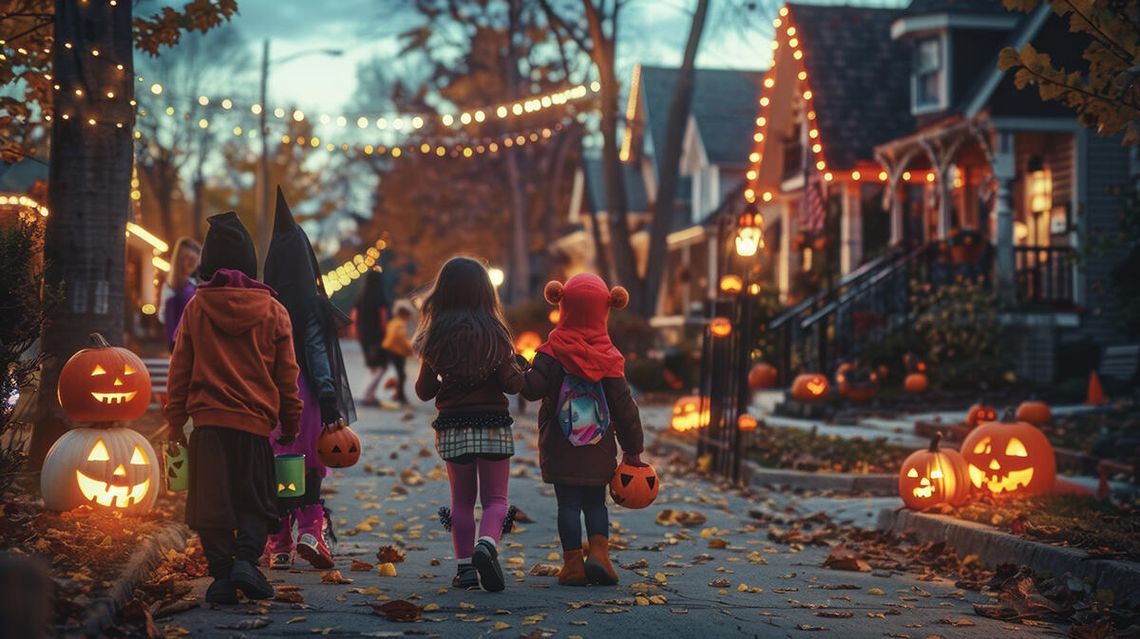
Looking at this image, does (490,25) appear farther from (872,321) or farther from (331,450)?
(331,450)

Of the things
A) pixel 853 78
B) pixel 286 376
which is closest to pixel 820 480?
pixel 286 376

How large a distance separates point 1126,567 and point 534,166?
1761 inches

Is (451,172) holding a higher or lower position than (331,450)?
higher

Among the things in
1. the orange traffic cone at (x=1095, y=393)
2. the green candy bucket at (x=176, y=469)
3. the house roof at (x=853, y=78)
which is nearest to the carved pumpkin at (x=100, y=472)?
the green candy bucket at (x=176, y=469)

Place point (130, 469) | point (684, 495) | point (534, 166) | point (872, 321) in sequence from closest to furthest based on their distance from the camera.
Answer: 1. point (130, 469)
2. point (684, 495)
3. point (872, 321)
4. point (534, 166)

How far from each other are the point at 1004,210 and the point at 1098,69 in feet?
53.1

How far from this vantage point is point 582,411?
7645 mm

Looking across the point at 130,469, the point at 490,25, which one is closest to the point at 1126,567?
the point at 130,469

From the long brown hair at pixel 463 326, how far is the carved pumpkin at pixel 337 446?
595 millimetres

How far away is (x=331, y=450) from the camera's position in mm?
7539

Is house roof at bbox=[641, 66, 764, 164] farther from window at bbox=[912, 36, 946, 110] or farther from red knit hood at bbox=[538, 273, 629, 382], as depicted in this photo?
red knit hood at bbox=[538, 273, 629, 382]

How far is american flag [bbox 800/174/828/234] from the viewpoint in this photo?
27.2 metres

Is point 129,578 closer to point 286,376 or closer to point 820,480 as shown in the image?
point 286,376

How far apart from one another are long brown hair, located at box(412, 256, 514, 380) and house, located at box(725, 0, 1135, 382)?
12.9m
